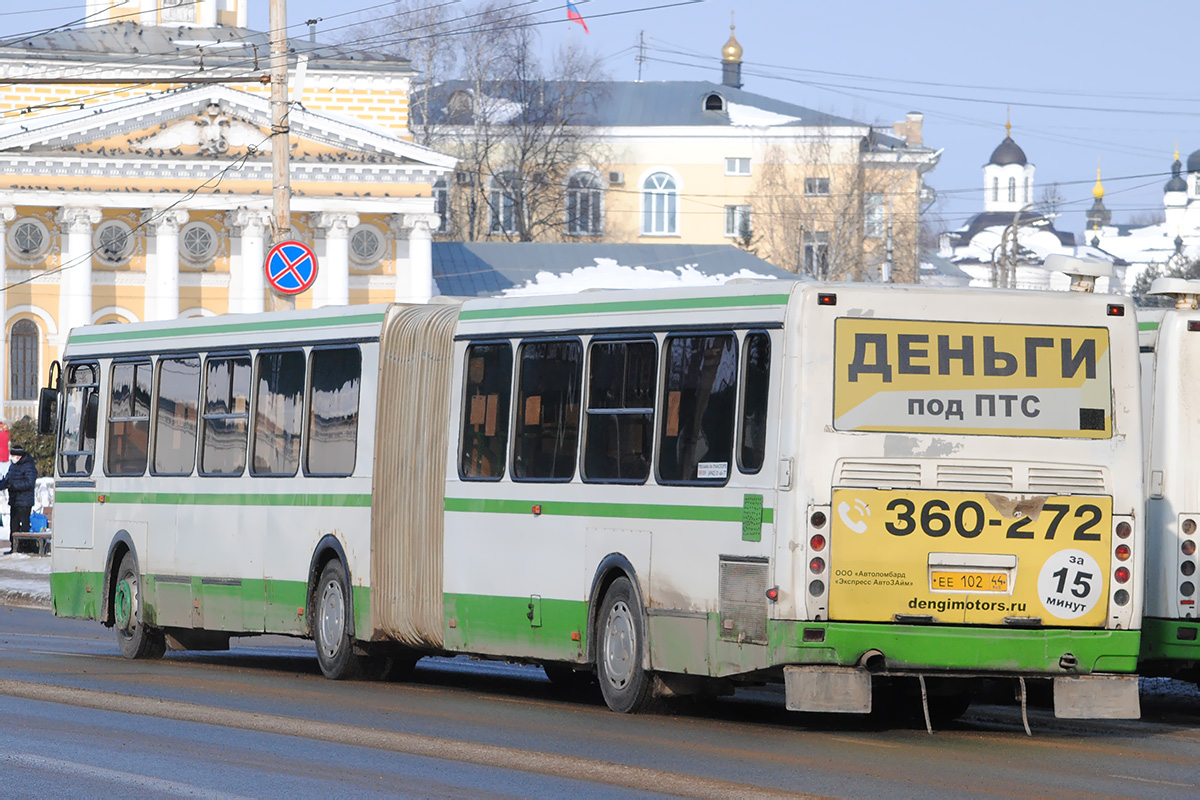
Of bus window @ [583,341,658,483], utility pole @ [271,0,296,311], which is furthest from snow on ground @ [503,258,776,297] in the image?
bus window @ [583,341,658,483]

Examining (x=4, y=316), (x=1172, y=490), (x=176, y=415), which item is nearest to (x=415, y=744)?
(x=1172, y=490)

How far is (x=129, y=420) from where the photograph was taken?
17.1 metres

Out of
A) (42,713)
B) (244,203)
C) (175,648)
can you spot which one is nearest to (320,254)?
(244,203)

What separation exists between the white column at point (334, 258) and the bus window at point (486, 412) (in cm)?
4737

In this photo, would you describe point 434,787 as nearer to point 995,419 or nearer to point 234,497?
point 995,419

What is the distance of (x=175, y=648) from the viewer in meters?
17.8

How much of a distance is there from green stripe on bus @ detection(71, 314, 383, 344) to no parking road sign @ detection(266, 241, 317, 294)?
18.4 feet

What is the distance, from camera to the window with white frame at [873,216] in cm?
8912

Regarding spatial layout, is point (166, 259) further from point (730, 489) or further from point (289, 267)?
point (730, 489)

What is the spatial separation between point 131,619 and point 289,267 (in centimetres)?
755

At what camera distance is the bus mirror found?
18.1 meters

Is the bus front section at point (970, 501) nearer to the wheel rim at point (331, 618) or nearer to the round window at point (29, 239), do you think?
the wheel rim at point (331, 618)

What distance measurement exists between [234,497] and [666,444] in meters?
5.24

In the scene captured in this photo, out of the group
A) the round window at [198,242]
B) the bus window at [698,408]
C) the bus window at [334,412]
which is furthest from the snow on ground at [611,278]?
the bus window at [698,408]
